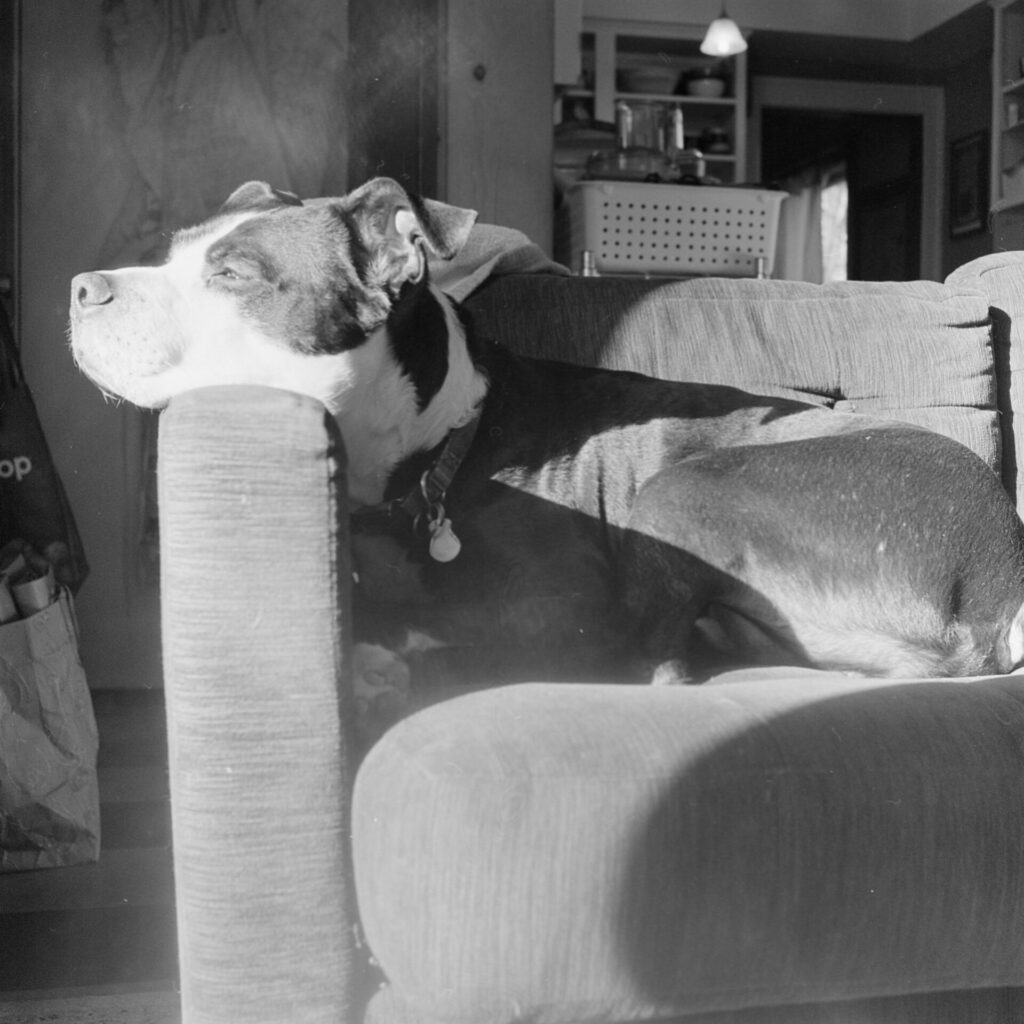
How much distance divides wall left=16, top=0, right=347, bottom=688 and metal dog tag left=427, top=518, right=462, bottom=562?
2039 millimetres

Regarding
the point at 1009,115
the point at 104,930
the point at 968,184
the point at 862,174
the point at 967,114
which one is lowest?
the point at 104,930

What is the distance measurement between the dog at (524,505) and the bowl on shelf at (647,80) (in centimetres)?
682

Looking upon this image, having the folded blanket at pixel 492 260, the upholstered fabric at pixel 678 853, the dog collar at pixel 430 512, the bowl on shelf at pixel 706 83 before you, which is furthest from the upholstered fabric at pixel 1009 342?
the bowl on shelf at pixel 706 83

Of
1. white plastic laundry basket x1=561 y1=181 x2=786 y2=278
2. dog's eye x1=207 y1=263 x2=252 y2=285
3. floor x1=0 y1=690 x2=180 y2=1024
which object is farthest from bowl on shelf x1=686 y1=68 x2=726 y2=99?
dog's eye x1=207 y1=263 x2=252 y2=285

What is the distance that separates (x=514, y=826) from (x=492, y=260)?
1.47 m

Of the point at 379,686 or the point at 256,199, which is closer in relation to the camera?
the point at 379,686

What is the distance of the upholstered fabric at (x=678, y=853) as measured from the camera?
105 cm

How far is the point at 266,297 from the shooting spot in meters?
1.71

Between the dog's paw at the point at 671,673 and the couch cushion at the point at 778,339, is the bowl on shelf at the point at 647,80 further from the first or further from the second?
the dog's paw at the point at 671,673

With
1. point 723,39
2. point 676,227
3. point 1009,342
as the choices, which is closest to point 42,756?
point 1009,342

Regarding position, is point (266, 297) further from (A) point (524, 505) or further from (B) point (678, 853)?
(B) point (678, 853)

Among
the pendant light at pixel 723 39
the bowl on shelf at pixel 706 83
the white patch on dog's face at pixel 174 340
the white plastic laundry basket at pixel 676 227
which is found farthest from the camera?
the bowl on shelf at pixel 706 83

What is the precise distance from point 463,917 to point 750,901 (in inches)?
10.0

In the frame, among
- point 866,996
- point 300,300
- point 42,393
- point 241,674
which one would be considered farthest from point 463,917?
point 42,393
